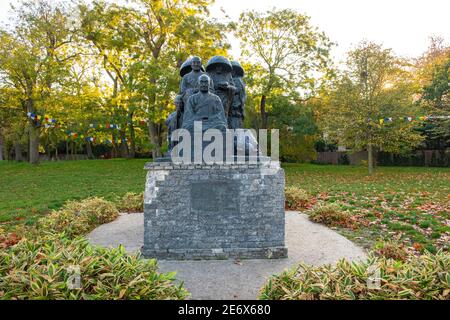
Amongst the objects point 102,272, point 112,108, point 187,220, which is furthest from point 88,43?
point 102,272

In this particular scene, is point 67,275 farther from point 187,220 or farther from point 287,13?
point 287,13

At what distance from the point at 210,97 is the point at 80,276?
3.50 m

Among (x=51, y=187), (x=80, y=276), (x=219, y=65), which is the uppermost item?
(x=219, y=65)

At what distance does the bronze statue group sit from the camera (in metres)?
5.48

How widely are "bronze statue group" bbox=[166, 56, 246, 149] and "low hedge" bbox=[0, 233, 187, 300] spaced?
271cm

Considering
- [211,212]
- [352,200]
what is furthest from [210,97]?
[352,200]

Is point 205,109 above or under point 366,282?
above

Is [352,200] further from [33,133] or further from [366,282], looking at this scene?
[33,133]

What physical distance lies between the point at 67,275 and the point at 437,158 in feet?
98.2

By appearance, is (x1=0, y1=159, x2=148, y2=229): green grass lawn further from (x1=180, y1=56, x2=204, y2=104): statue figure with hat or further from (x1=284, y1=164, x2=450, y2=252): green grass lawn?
(x1=284, y1=164, x2=450, y2=252): green grass lawn

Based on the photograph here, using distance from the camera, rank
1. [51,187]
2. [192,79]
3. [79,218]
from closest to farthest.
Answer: [192,79] < [79,218] < [51,187]

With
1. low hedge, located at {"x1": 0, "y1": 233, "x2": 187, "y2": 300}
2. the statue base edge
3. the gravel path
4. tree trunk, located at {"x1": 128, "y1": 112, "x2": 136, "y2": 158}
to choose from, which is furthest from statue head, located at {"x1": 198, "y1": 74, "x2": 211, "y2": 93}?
tree trunk, located at {"x1": 128, "y1": 112, "x2": 136, "y2": 158}

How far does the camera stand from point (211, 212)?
5.03 m
